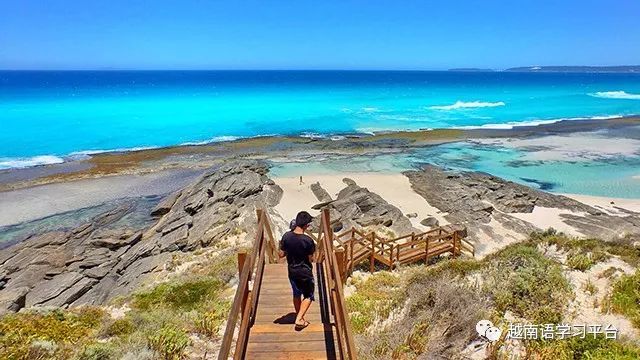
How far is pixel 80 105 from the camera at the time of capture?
289ft

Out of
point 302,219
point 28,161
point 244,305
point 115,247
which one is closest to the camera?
point 244,305

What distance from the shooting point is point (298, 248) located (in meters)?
6.46

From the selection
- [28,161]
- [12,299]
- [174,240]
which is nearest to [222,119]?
[28,161]

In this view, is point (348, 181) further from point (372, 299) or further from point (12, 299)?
point (12, 299)

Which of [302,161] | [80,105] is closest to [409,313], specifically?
[302,161]

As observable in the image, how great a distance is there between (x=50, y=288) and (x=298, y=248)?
1352 cm

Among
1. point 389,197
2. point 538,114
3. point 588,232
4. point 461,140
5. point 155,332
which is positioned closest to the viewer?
point 155,332

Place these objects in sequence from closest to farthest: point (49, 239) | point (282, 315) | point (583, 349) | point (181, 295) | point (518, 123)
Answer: point (282, 315) < point (583, 349) < point (181, 295) < point (49, 239) < point (518, 123)

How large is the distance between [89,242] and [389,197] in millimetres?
15429

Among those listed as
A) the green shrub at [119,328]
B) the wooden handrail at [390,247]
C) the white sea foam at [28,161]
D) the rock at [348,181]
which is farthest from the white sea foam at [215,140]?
the green shrub at [119,328]

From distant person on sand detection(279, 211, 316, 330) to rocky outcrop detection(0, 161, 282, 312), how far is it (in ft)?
34.9

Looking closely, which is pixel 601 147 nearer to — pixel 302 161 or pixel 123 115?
pixel 302 161

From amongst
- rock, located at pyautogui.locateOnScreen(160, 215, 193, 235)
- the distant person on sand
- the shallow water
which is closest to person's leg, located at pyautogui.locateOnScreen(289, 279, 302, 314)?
the distant person on sand

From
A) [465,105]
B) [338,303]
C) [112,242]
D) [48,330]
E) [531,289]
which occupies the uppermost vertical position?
[338,303]
